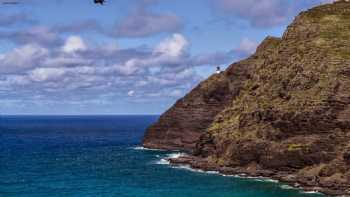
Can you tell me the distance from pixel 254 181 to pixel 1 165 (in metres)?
87.4

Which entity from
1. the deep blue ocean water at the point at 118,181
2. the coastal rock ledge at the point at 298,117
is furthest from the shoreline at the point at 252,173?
the deep blue ocean water at the point at 118,181

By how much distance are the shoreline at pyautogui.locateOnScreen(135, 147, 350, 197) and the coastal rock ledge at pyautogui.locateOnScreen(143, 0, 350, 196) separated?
0.89 feet

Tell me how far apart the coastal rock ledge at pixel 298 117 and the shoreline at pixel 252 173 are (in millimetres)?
271

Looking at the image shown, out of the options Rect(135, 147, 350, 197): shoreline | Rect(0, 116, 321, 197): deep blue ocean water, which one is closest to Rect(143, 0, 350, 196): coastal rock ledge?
Rect(135, 147, 350, 197): shoreline

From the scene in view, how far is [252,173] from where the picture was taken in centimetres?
13275

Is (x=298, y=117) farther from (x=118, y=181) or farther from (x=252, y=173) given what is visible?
(x=118, y=181)

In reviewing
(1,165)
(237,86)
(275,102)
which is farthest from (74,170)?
(237,86)

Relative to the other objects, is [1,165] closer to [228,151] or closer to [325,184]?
[228,151]

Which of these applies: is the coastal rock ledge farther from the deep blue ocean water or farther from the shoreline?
the deep blue ocean water

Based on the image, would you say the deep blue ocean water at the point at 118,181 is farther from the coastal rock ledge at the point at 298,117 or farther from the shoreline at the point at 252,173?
the coastal rock ledge at the point at 298,117

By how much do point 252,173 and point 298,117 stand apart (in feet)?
58.8

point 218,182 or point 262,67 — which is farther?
point 262,67

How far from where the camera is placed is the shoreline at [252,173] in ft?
369

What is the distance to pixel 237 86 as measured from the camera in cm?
19988
